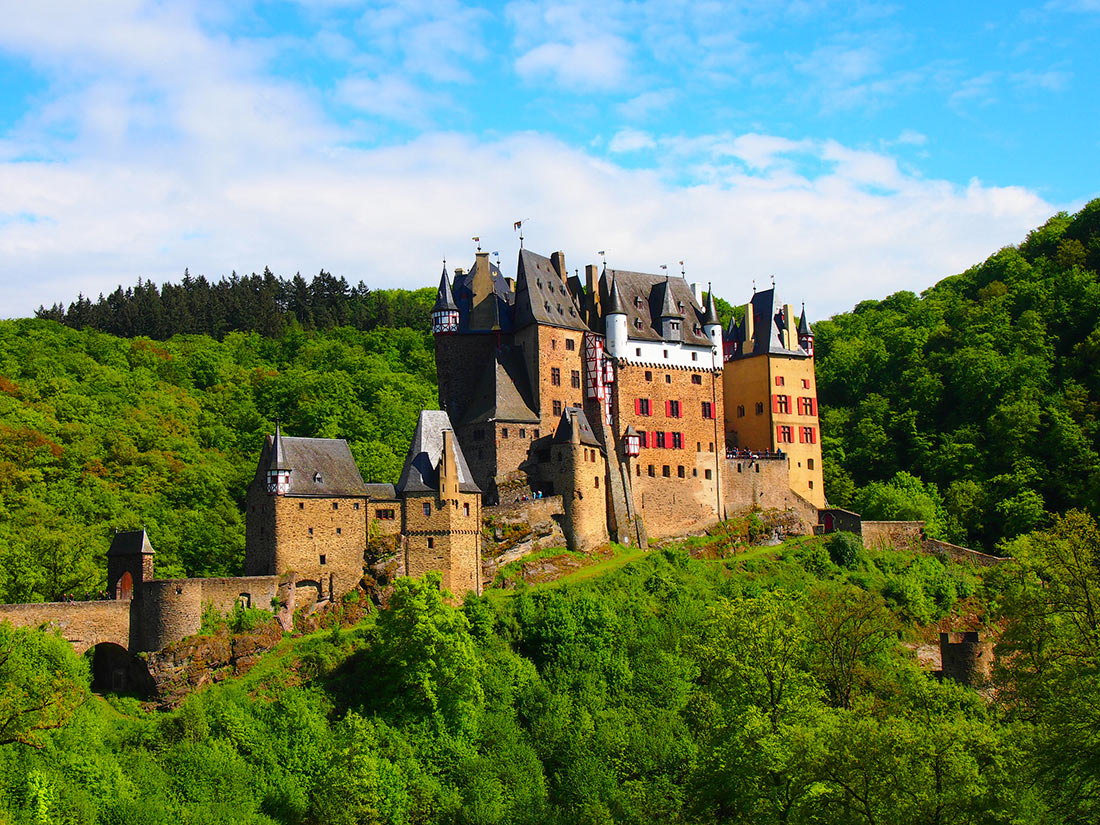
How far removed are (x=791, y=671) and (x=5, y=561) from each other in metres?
32.7

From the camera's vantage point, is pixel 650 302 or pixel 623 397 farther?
pixel 650 302

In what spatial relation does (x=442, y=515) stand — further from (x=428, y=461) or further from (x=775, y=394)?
(x=775, y=394)

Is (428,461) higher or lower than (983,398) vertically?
lower

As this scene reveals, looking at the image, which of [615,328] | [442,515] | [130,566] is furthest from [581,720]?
[615,328]

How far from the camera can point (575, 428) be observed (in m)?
56.0

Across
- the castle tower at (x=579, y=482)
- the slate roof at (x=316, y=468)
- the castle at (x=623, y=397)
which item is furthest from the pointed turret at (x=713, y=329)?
the slate roof at (x=316, y=468)

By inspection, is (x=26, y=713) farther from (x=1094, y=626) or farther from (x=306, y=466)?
(x=1094, y=626)

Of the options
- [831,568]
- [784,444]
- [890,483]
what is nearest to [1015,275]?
[890,483]

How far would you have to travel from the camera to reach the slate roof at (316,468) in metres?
48.0

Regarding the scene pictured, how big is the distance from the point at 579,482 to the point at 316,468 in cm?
1255

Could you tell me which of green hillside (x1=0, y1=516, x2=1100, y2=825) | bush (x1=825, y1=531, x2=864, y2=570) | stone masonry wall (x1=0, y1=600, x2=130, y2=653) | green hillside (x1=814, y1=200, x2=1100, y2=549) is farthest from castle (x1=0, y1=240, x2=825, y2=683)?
green hillside (x1=814, y1=200, x2=1100, y2=549)

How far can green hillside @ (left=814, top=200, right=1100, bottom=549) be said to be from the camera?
68.2m

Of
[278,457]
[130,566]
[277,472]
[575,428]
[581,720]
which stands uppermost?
[575,428]

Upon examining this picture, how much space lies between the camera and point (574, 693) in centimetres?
4791
